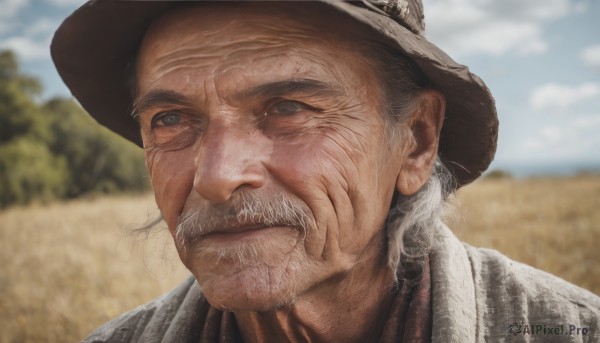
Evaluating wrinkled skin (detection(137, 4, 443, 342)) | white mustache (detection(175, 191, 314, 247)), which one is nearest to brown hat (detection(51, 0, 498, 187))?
wrinkled skin (detection(137, 4, 443, 342))

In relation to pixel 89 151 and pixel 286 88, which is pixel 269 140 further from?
pixel 89 151

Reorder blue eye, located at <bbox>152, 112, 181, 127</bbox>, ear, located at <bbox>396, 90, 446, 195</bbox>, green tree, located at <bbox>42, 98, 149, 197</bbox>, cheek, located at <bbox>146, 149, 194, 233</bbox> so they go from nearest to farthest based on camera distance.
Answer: cheek, located at <bbox>146, 149, 194, 233</bbox> → blue eye, located at <bbox>152, 112, 181, 127</bbox> → ear, located at <bbox>396, 90, 446, 195</bbox> → green tree, located at <bbox>42, 98, 149, 197</bbox>

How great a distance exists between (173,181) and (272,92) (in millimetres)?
533

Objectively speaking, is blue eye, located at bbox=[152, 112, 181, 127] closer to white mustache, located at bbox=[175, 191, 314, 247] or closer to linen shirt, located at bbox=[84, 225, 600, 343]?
white mustache, located at bbox=[175, 191, 314, 247]

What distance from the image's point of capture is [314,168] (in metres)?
1.88

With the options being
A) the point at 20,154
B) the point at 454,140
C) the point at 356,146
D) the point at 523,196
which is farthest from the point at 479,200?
the point at 20,154

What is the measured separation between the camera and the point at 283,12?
1911 millimetres

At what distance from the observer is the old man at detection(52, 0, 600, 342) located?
183 centimetres

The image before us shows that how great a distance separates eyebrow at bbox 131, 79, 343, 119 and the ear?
49cm

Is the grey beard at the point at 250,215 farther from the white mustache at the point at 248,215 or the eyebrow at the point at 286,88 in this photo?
the eyebrow at the point at 286,88

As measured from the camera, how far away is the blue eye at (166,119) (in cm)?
210

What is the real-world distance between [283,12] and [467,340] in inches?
55.9

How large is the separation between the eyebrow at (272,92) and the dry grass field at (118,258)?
929 mm

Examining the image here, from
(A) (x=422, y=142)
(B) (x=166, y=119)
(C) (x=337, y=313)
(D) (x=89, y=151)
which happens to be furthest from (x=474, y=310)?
(D) (x=89, y=151)
